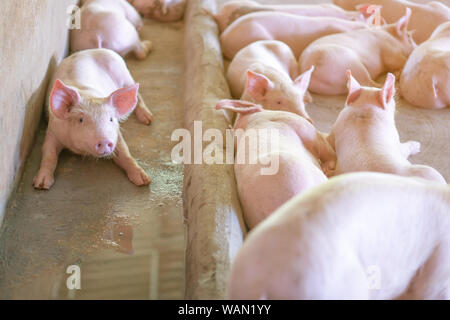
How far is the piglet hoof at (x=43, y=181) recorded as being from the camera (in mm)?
2945

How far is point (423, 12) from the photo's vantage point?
192 inches

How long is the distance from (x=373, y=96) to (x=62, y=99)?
1702mm

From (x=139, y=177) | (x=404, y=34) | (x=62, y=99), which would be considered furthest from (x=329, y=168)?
(x=404, y=34)

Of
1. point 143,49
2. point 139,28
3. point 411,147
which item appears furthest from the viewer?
point 139,28

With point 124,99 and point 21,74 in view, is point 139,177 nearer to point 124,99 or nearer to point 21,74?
point 124,99

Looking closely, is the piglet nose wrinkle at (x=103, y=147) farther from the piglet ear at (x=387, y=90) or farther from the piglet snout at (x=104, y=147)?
the piglet ear at (x=387, y=90)

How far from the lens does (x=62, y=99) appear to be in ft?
9.84

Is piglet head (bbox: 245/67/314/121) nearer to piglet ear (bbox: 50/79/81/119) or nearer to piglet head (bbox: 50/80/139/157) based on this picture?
piglet head (bbox: 50/80/139/157)

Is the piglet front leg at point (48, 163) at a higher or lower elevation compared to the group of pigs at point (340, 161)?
lower

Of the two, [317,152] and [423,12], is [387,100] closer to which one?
[317,152]

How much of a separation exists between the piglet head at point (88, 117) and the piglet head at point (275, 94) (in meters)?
0.77

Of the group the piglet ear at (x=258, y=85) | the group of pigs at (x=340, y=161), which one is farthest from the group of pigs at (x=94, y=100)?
the piglet ear at (x=258, y=85)
